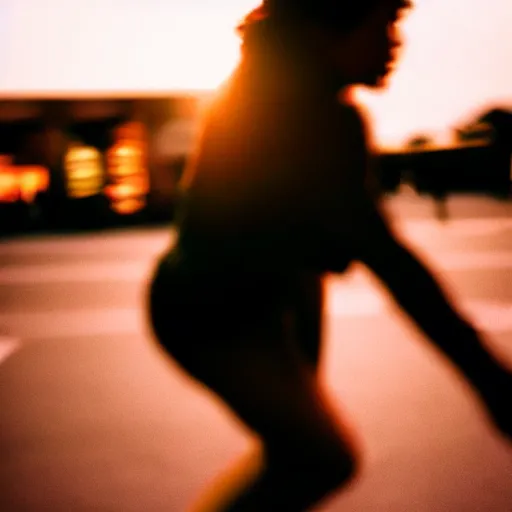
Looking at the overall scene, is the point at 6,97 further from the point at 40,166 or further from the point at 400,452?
the point at 400,452

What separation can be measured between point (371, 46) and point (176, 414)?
7.89 ft

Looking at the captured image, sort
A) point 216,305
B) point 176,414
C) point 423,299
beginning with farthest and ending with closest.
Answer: point 176,414 < point 216,305 < point 423,299

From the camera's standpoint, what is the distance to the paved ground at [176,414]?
92.7 inches

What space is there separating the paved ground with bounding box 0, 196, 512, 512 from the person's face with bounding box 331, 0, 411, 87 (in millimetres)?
449

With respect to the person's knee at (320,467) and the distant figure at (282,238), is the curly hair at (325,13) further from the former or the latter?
the person's knee at (320,467)

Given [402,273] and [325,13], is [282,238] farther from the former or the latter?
[325,13]

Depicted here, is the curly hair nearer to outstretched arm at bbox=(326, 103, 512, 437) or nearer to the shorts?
outstretched arm at bbox=(326, 103, 512, 437)

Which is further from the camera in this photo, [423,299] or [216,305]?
[216,305]

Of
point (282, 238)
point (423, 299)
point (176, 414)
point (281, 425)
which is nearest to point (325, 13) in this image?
point (282, 238)

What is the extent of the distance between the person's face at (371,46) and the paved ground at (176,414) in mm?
449

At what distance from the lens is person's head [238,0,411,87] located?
3.80ft

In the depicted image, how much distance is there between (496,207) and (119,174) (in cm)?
835

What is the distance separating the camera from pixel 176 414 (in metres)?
3.12

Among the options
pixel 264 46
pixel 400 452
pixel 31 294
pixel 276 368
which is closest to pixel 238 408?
pixel 276 368
